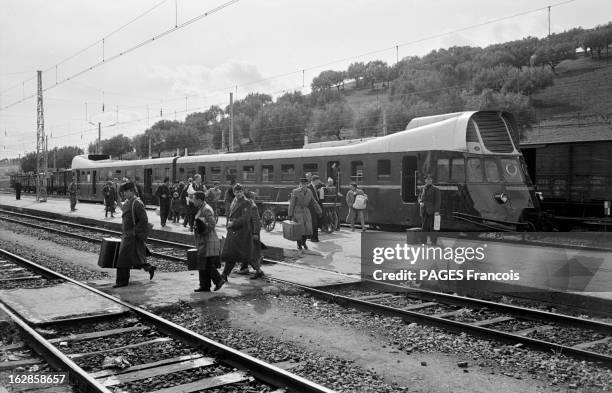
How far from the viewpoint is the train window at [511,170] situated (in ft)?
50.1

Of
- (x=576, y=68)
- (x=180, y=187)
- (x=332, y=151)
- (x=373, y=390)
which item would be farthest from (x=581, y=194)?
(x=576, y=68)

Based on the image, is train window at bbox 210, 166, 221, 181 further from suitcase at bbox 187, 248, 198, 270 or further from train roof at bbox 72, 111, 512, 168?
suitcase at bbox 187, 248, 198, 270

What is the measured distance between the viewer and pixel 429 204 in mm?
13086

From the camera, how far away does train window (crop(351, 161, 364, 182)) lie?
1897 centimetres

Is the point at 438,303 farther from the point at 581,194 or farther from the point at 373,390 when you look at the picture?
the point at 581,194

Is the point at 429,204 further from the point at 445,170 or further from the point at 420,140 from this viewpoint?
the point at 420,140

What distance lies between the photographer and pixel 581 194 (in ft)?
64.0

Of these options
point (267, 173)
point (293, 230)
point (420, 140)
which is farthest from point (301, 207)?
point (267, 173)

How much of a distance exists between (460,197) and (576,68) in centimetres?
8809

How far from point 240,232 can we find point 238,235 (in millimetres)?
66

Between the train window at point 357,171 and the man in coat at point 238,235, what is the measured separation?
9.21 meters

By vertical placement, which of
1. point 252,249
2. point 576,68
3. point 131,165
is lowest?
point 252,249

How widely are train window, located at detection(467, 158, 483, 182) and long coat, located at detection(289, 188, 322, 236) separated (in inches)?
175

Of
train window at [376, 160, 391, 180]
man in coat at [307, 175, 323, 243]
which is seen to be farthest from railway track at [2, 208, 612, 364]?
train window at [376, 160, 391, 180]
